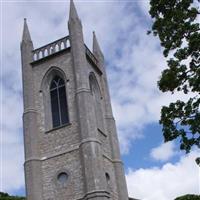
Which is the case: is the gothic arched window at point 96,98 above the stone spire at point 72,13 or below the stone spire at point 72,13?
below

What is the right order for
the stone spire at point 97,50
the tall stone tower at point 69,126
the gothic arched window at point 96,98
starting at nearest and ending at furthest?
1. the tall stone tower at point 69,126
2. the gothic arched window at point 96,98
3. the stone spire at point 97,50

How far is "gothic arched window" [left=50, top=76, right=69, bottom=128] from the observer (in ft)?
93.1

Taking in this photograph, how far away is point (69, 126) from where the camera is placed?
27.6 meters

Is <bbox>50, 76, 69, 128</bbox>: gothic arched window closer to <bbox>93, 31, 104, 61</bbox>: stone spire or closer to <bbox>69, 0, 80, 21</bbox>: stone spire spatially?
<bbox>69, 0, 80, 21</bbox>: stone spire

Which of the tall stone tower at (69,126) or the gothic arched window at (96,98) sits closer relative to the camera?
the tall stone tower at (69,126)

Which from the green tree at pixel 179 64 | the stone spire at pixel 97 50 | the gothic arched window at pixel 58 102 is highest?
the stone spire at pixel 97 50

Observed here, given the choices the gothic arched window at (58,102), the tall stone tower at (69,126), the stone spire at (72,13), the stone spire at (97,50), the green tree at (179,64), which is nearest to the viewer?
the green tree at (179,64)

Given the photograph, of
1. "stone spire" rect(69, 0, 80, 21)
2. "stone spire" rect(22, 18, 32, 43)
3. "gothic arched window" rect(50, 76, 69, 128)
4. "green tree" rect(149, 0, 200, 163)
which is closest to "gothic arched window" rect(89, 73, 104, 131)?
"gothic arched window" rect(50, 76, 69, 128)

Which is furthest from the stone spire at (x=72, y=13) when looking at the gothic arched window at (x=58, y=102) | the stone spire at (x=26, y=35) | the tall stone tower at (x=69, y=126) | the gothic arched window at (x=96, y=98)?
the gothic arched window at (x=58, y=102)

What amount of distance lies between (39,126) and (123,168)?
5.72 metres

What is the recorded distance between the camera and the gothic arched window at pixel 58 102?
28391mm

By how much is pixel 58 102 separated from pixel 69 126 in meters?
2.13

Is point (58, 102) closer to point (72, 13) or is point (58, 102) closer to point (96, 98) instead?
point (96, 98)

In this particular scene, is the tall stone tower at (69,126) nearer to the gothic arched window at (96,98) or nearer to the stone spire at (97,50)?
the gothic arched window at (96,98)
